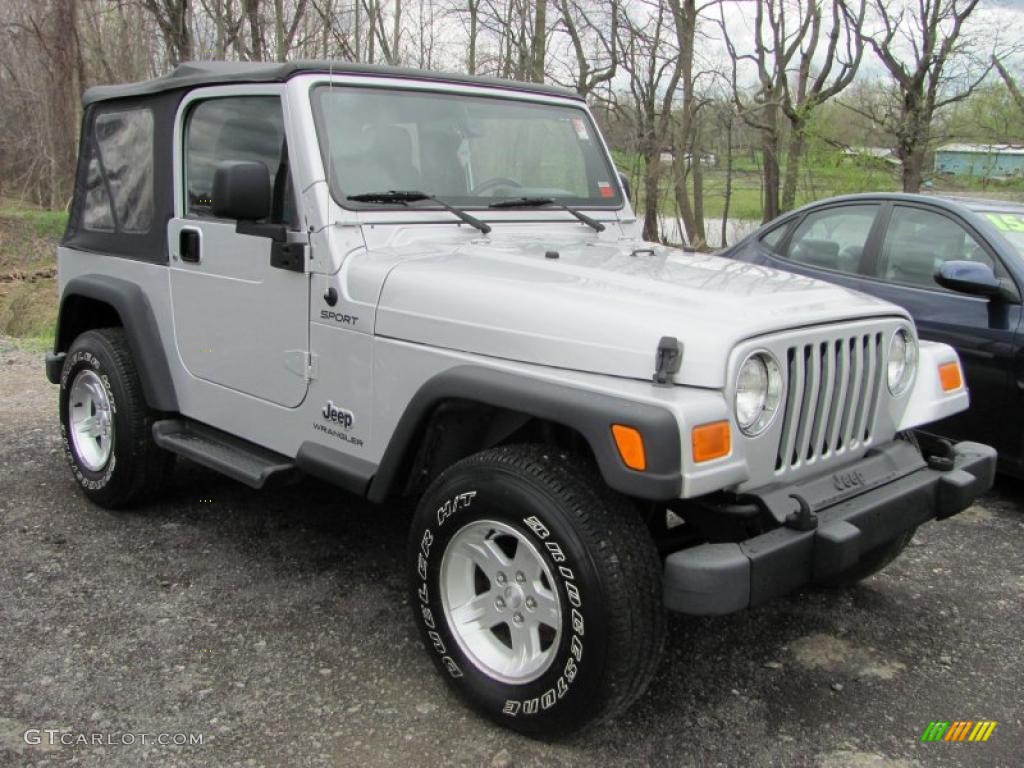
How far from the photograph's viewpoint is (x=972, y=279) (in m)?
4.50

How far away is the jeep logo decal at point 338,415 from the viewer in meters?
3.29

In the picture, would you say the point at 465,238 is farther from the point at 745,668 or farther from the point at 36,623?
the point at 36,623

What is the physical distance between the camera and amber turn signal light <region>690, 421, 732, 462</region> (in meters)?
2.34

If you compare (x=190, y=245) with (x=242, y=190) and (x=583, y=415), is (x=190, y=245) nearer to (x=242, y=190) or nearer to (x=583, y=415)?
(x=242, y=190)

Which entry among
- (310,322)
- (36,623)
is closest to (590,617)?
(310,322)

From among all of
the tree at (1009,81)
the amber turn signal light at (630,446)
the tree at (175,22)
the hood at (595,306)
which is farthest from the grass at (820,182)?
the amber turn signal light at (630,446)

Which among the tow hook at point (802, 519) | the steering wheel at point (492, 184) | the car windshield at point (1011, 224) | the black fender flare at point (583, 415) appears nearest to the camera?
the black fender flare at point (583, 415)

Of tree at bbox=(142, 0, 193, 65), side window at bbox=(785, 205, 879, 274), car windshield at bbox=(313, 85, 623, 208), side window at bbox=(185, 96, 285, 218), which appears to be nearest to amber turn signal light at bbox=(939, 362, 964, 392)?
car windshield at bbox=(313, 85, 623, 208)

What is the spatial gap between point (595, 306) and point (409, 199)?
1175mm

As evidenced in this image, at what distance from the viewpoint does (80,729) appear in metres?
2.84

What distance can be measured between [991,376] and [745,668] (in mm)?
2269

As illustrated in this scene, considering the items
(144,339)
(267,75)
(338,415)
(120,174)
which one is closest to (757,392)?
(338,415)

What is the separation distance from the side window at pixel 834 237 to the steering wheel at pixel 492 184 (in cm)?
245

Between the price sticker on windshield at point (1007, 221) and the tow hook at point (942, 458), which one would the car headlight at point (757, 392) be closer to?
the tow hook at point (942, 458)
